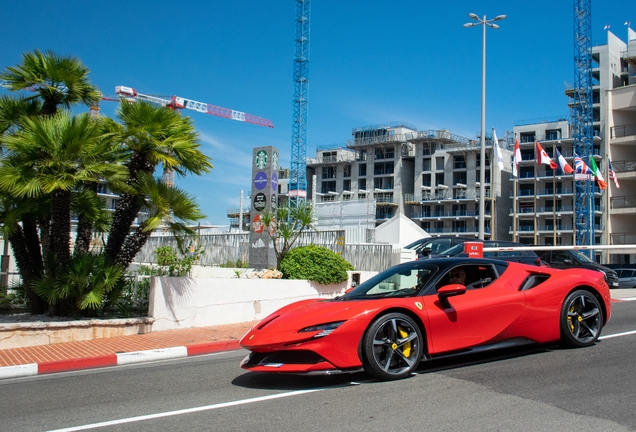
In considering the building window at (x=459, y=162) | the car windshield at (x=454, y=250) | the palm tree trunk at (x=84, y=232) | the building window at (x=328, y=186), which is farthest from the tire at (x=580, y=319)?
the building window at (x=328, y=186)

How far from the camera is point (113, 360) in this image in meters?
8.96

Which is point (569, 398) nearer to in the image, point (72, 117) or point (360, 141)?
point (72, 117)

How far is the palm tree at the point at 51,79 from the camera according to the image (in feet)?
36.9

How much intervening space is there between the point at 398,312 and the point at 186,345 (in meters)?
4.80

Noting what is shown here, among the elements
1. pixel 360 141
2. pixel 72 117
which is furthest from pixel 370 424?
pixel 360 141

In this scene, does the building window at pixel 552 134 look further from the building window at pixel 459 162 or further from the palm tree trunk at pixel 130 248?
the palm tree trunk at pixel 130 248

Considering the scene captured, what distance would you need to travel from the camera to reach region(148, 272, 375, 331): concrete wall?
11703 millimetres

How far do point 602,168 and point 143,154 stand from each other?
66.6 metres

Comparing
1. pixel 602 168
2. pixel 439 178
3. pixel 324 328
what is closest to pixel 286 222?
pixel 324 328

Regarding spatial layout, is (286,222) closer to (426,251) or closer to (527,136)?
(426,251)

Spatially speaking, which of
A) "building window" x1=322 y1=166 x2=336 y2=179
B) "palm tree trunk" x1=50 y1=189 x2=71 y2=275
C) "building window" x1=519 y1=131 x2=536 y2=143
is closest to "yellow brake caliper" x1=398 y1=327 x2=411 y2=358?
"palm tree trunk" x1=50 y1=189 x2=71 y2=275

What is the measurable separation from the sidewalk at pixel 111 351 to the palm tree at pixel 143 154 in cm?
187

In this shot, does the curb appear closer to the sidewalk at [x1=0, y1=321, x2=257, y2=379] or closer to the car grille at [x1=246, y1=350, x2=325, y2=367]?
the sidewalk at [x1=0, y1=321, x2=257, y2=379]

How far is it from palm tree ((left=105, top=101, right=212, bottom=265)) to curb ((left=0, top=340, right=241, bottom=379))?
111 inches
